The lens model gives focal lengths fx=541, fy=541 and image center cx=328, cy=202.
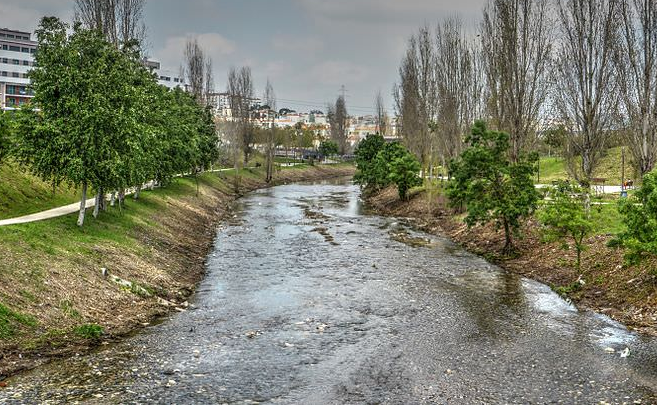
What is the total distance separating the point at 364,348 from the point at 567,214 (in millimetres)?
12675

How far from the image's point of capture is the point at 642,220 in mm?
19625

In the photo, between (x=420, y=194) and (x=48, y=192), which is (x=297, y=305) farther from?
(x=420, y=194)

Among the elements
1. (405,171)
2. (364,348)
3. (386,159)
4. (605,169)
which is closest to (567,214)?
(364,348)

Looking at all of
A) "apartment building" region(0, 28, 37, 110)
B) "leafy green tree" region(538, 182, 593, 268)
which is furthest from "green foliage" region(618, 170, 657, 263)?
"apartment building" region(0, 28, 37, 110)

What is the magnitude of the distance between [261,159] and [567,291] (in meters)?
101

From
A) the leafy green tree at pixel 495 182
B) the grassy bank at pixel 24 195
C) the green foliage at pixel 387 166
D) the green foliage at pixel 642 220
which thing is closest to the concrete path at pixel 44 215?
the grassy bank at pixel 24 195

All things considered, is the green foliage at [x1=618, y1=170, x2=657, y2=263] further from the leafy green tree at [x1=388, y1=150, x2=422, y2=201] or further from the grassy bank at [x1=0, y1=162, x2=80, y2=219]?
the leafy green tree at [x1=388, y1=150, x2=422, y2=201]

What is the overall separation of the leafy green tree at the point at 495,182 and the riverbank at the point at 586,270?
5.98 ft

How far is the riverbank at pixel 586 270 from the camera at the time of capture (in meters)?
20.3

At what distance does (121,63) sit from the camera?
27.9 m

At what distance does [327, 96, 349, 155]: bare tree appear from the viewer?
5925 inches

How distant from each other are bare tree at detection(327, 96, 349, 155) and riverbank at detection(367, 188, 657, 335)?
11111cm

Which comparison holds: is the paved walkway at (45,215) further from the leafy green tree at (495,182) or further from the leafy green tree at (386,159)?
the leafy green tree at (386,159)

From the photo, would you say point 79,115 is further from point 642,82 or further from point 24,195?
point 642,82
